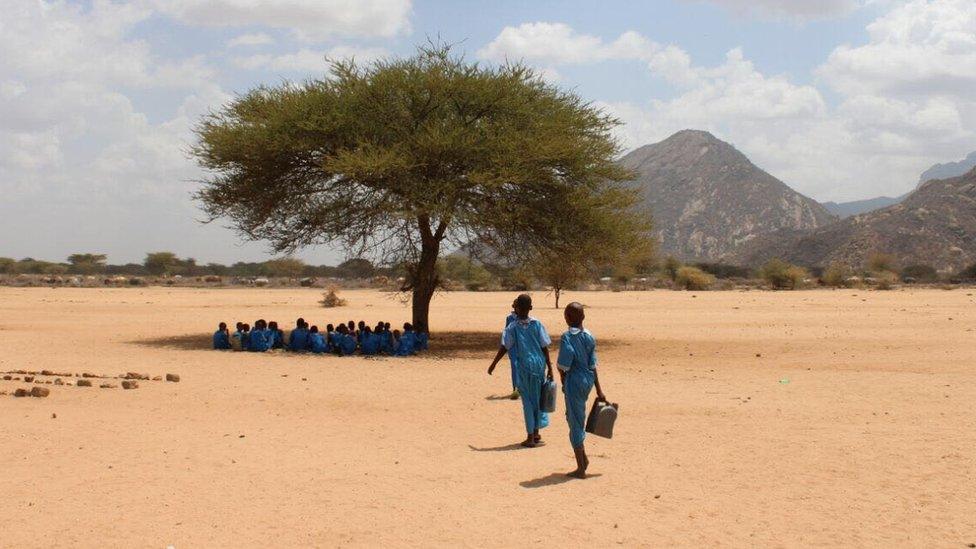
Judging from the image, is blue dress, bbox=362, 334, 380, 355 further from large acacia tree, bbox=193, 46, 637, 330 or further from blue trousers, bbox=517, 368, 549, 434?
blue trousers, bbox=517, 368, 549, 434

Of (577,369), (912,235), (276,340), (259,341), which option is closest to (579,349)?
(577,369)

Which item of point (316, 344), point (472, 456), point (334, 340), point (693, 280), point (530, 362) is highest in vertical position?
point (693, 280)

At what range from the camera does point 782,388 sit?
554 inches

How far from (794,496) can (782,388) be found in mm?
7043

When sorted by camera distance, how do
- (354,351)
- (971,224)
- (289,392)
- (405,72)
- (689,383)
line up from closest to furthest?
(289,392)
(689,383)
(354,351)
(405,72)
(971,224)

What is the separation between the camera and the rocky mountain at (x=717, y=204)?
128500 mm

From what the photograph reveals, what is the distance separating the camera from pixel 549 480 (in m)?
7.96

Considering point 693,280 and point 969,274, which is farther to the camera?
point 969,274

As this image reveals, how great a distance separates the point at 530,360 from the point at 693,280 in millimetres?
58916

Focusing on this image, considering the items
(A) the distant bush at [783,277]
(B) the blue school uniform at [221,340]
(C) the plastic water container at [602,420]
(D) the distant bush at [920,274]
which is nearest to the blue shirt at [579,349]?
(C) the plastic water container at [602,420]

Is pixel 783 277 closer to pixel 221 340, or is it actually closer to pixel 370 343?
pixel 370 343

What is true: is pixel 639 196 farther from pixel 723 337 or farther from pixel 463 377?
pixel 463 377

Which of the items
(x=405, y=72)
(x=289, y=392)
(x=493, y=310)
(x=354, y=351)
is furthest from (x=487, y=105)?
(x=493, y=310)

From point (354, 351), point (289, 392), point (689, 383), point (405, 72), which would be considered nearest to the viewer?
point (289, 392)
